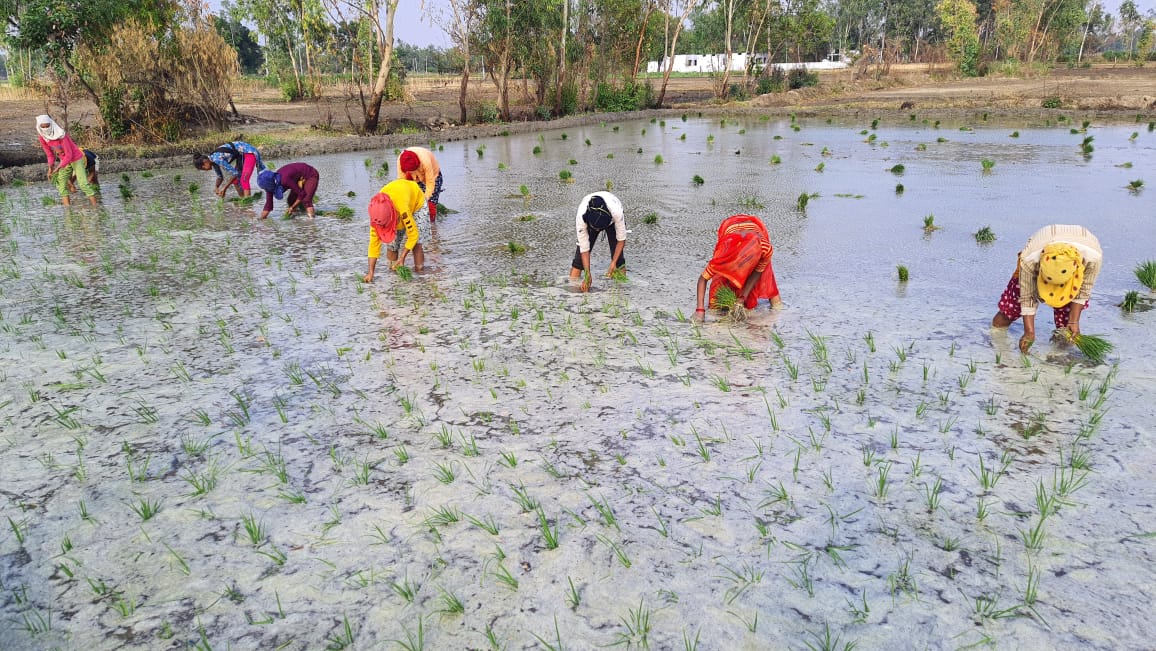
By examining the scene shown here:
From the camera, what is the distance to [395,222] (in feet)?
20.5

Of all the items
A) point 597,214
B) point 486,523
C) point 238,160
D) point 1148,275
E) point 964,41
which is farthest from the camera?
point 964,41

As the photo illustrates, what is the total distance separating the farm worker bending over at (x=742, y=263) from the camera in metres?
5.11

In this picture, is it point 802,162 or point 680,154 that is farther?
point 680,154

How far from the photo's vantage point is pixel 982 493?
3.19 m

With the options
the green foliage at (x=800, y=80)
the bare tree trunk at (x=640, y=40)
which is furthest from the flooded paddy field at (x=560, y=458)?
the green foliage at (x=800, y=80)

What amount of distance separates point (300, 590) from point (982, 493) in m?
2.87

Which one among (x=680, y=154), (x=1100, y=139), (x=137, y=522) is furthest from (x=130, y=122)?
(x=1100, y=139)

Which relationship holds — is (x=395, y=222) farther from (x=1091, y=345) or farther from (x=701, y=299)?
(x=1091, y=345)

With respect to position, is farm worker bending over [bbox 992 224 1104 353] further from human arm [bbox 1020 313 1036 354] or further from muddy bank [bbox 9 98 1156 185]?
muddy bank [bbox 9 98 1156 185]

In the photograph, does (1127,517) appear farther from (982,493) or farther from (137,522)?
(137,522)

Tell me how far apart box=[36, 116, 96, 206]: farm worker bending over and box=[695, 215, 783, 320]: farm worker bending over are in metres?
9.58

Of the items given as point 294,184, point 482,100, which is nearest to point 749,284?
point 294,184

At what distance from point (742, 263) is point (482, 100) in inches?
1010

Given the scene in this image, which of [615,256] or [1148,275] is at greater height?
[615,256]
